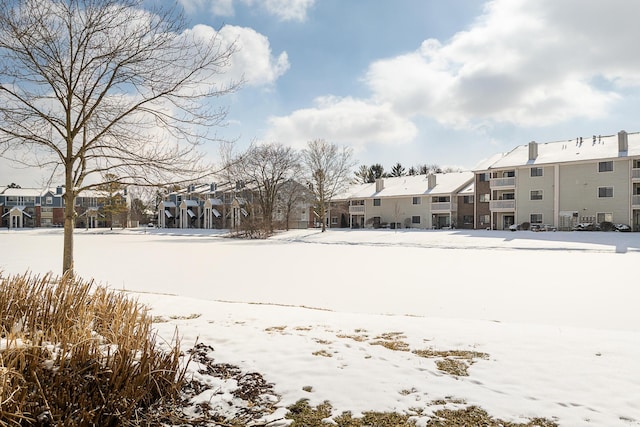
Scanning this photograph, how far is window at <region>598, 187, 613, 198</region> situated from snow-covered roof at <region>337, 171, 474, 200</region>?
54.7 feet

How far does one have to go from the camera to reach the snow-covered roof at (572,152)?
128 ft

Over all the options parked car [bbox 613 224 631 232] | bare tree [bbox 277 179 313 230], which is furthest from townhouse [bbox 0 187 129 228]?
parked car [bbox 613 224 631 232]

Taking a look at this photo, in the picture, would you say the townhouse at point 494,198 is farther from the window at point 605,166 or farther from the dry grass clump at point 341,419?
the dry grass clump at point 341,419

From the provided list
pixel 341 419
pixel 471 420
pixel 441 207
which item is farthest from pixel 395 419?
pixel 441 207

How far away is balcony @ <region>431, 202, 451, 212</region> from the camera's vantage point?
5184cm

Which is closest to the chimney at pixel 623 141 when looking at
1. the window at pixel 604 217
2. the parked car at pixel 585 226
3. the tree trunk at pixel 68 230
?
the window at pixel 604 217

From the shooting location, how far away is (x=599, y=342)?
579cm

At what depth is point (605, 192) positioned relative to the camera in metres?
38.3

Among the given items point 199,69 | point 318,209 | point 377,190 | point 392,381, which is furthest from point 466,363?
point 377,190

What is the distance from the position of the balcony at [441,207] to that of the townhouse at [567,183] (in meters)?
4.98

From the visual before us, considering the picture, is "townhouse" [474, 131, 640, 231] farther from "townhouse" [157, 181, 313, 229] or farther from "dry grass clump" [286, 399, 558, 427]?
"dry grass clump" [286, 399, 558, 427]

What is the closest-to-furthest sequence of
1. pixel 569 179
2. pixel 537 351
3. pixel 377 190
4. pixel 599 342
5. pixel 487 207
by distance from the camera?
pixel 537 351, pixel 599 342, pixel 569 179, pixel 487 207, pixel 377 190

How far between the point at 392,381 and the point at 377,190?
58268 millimetres

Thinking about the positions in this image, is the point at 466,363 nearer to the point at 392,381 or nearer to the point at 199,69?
the point at 392,381
